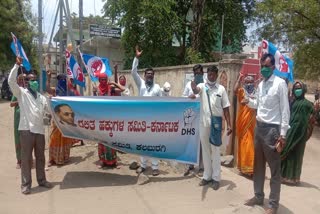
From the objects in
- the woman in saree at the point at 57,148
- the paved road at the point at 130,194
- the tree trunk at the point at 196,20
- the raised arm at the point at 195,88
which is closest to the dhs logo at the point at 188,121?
the raised arm at the point at 195,88

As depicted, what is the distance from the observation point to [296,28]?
14.8 meters

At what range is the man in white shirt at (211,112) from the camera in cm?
580

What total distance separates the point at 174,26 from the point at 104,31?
659cm

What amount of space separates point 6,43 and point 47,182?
72.9 ft

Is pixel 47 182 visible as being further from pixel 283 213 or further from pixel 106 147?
pixel 283 213

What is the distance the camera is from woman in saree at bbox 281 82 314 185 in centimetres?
649

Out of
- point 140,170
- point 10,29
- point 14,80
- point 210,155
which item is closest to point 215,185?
point 210,155

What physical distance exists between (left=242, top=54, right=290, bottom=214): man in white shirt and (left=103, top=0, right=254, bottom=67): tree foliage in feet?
42.0

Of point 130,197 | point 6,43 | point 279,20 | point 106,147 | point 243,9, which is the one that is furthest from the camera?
point 6,43

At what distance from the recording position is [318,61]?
1530cm

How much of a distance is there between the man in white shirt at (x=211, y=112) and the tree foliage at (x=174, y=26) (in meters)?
11.8

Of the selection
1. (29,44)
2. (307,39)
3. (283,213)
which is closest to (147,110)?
(283,213)

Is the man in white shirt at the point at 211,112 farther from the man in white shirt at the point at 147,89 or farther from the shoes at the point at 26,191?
the shoes at the point at 26,191

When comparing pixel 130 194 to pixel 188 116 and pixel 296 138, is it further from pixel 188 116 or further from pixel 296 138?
pixel 296 138
